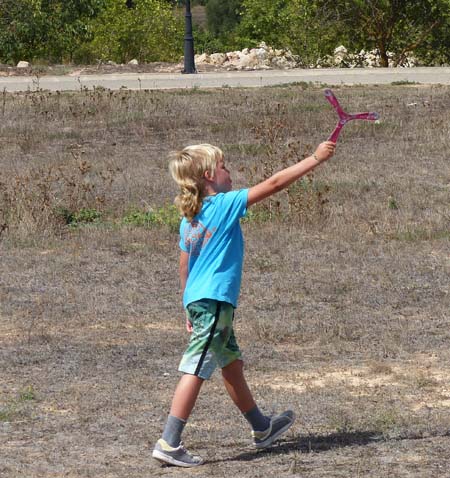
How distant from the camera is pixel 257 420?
5461 millimetres

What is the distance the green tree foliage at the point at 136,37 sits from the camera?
31.4 metres

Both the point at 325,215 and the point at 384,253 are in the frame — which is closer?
the point at 384,253

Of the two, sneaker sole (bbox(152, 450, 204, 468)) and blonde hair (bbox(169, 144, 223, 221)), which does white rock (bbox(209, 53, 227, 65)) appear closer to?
blonde hair (bbox(169, 144, 223, 221))

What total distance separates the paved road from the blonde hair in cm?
1642

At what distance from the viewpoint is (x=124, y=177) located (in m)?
13.4

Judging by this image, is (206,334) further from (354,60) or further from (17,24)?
(17,24)

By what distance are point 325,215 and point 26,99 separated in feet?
30.5

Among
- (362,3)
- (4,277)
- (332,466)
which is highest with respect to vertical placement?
(362,3)

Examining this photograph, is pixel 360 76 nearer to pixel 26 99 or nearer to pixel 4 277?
pixel 26 99

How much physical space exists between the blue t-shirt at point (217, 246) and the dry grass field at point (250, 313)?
2.55ft

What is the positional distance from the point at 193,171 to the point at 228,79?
60.4 ft

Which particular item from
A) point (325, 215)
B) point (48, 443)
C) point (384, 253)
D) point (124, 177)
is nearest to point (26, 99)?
point (124, 177)

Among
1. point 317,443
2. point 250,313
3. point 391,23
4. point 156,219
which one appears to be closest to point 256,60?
point 391,23

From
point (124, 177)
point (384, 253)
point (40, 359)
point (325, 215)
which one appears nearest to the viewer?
point (40, 359)
